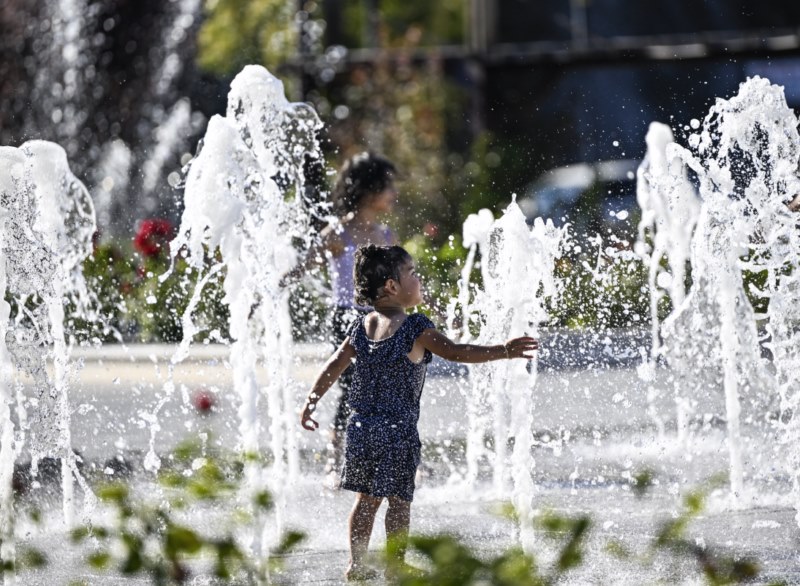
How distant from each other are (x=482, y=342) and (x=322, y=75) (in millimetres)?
14193

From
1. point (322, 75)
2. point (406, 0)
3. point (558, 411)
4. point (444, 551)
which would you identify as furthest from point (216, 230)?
point (406, 0)

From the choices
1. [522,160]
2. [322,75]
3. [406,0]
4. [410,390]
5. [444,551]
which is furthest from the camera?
[406,0]

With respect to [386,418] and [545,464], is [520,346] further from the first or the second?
[545,464]

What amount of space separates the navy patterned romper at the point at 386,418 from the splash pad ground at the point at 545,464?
300 mm

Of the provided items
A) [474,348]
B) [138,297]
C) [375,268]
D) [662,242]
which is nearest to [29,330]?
[375,268]

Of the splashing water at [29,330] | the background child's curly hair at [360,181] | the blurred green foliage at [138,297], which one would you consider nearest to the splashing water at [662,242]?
the background child's curly hair at [360,181]

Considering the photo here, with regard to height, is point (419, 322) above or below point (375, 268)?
below

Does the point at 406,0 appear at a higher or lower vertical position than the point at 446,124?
higher

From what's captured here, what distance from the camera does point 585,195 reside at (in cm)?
1461

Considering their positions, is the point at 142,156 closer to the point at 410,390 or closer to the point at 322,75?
the point at 322,75

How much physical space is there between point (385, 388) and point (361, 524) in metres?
0.38

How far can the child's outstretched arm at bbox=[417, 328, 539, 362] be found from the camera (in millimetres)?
4102

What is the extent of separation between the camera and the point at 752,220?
534cm

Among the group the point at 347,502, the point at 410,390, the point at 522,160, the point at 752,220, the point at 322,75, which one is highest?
the point at 322,75
